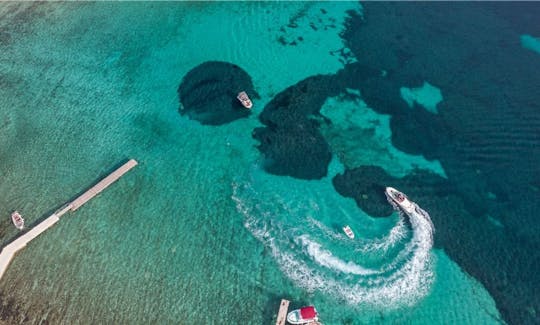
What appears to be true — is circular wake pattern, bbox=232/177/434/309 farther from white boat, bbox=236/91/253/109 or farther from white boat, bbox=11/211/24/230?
white boat, bbox=11/211/24/230

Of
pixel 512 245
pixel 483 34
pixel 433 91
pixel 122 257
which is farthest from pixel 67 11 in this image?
pixel 512 245

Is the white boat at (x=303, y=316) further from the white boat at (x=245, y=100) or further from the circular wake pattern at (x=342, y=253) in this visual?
the white boat at (x=245, y=100)

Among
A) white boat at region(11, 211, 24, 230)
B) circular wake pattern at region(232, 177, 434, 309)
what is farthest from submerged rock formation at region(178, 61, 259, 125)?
white boat at region(11, 211, 24, 230)

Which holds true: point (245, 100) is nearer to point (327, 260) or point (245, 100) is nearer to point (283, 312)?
point (327, 260)

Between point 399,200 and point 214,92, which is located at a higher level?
point 214,92

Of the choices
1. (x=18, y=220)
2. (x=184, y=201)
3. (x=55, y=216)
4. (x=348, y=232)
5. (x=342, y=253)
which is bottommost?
(x=342, y=253)

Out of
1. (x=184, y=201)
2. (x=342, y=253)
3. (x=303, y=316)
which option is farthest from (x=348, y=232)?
(x=184, y=201)
